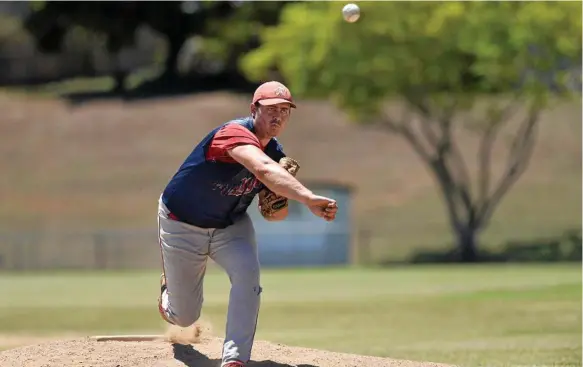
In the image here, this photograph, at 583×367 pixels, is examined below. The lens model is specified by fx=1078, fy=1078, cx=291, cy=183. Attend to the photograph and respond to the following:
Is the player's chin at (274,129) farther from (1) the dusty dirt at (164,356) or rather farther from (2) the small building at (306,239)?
(2) the small building at (306,239)

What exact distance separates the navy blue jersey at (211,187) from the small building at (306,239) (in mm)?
20512

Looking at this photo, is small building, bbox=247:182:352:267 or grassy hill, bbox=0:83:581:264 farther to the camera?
grassy hill, bbox=0:83:581:264

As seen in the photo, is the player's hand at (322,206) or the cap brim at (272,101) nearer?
the player's hand at (322,206)

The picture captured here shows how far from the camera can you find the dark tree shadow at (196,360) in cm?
745

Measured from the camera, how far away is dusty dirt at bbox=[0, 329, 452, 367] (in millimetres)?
7453

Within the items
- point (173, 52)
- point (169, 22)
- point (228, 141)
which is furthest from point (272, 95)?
point (173, 52)

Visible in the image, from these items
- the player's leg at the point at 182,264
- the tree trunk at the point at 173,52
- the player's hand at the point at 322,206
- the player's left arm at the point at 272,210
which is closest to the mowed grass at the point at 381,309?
the player's left arm at the point at 272,210

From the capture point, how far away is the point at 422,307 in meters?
15.7

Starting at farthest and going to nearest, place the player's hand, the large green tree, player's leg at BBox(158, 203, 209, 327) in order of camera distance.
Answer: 1. the large green tree
2. player's leg at BBox(158, 203, 209, 327)
3. the player's hand

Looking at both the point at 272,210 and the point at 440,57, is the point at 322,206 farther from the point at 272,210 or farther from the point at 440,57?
the point at 440,57

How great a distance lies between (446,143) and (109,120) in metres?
18.7

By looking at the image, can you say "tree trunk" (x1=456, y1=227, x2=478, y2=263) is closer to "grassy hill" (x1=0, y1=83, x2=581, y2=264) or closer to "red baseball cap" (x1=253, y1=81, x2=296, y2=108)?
"grassy hill" (x1=0, y1=83, x2=581, y2=264)

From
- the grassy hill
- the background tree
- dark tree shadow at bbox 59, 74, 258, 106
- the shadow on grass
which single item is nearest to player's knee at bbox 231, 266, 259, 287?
the shadow on grass

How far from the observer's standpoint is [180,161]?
1635 inches
